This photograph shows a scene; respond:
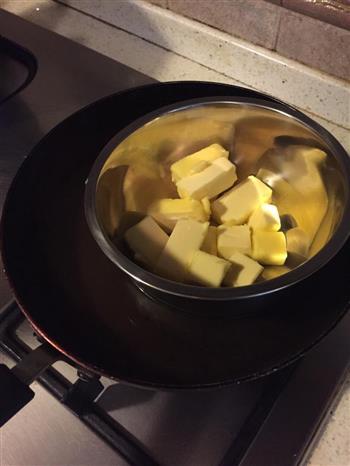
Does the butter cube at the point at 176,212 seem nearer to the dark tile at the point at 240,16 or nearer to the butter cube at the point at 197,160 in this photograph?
the butter cube at the point at 197,160

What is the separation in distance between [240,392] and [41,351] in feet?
0.75

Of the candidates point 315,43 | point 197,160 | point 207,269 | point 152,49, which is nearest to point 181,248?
point 207,269

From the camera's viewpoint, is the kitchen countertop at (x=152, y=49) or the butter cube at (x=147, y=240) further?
the kitchen countertop at (x=152, y=49)

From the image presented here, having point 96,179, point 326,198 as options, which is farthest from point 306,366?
point 96,179

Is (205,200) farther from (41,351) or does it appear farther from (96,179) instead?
(41,351)

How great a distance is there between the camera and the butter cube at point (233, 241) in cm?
59

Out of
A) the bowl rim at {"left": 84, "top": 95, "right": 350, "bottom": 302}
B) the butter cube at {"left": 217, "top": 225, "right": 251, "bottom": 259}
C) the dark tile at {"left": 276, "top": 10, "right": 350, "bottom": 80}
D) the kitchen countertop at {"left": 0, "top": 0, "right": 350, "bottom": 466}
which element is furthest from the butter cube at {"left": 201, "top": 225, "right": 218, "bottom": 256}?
the dark tile at {"left": 276, "top": 10, "right": 350, "bottom": 80}

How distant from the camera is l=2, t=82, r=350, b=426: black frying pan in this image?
49 centimetres

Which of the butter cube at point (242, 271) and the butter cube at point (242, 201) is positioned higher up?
the butter cube at point (242, 201)

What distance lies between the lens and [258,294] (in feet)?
1.51

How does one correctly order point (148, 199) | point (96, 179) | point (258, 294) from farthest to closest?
point (148, 199) → point (96, 179) → point (258, 294)

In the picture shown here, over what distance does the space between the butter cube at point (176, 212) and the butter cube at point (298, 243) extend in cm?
11

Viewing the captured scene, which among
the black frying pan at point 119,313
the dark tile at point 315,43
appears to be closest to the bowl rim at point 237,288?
the black frying pan at point 119,313

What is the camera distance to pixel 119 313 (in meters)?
0.54
